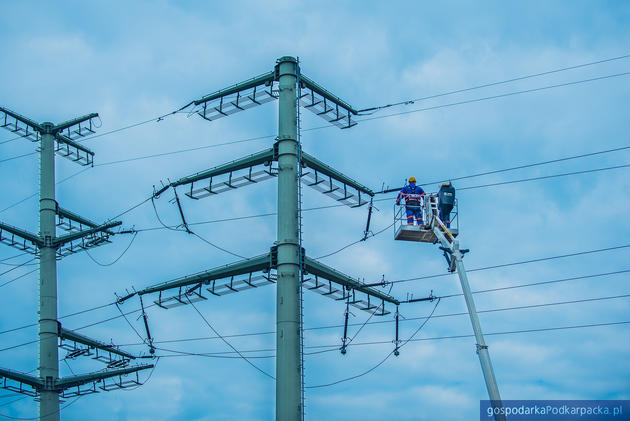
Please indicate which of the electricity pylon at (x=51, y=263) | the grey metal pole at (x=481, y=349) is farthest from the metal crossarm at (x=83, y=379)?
the grey metal pole at (x=481, y=349)

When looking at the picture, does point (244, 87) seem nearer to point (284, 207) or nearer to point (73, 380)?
point (284, 207)

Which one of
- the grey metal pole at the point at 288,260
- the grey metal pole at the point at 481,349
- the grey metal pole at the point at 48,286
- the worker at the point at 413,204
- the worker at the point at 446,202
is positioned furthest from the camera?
the grey metal pole at the point at 48,286

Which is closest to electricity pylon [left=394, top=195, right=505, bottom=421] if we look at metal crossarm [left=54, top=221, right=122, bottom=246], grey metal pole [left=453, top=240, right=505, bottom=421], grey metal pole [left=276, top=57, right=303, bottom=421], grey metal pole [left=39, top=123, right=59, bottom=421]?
grey metal pole [left=453, top=240, right=505, bottom=421]

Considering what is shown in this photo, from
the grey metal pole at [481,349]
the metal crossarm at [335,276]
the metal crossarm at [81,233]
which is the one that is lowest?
the grey metal pole at [481,349]

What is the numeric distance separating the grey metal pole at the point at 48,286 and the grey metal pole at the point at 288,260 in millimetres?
18620

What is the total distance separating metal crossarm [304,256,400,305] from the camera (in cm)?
3016

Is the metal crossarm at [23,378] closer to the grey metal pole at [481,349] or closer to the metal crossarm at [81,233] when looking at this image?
the metal crossarm at [81,233]

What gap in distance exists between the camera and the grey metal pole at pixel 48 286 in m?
41.6

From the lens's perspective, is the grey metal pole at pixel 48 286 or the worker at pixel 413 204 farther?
the grey metal pole at pixel 48 286

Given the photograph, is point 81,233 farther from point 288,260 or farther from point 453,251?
point 453,251

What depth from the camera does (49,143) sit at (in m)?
46.8

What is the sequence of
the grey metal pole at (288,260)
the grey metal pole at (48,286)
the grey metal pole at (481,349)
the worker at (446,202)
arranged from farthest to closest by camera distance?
the grey metal pole at (48,286) → the grey metal pole at (288,260) → the worker at (446,202) → the grey metal pole at (481,349)

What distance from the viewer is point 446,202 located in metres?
22.9

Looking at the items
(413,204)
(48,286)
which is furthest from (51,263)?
(413,204)
